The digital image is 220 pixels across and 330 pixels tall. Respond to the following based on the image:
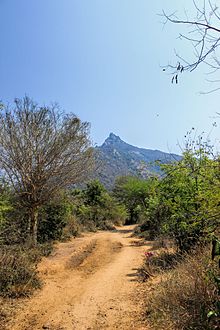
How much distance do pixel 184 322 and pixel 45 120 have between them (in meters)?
12.7

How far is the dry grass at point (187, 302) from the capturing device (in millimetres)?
5043

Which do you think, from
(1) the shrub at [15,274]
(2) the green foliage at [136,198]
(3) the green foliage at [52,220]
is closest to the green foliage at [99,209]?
(2) the green foliage at [136,198]

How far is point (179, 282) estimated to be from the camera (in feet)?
20.7

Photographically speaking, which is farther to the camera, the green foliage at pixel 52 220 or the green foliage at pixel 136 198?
the green foliage at pixel 136 198

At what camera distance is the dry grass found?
504 centimetres

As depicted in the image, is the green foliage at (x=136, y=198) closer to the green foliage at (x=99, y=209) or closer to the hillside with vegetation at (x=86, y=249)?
the green foliage at (x=99, y=209)

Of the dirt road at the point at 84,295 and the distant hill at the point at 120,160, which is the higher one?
the distant hill at the point at 120,160

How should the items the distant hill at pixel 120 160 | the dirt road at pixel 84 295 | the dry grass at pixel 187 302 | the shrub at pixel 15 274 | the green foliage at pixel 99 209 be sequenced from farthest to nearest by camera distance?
the distant hill at pixel 120 160
the green foliage at pixel 99 209
the shrub at pixel 15 274
the dirt road at pixel 84 295
the dry grass at pixel 187 302

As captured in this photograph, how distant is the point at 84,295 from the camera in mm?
8562

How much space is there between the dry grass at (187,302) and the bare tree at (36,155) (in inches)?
368

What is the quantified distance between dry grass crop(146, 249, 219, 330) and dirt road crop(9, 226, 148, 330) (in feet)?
1.93

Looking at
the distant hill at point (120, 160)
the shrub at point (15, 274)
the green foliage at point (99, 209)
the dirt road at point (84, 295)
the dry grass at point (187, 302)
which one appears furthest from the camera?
the distant hill at point (120, 160)

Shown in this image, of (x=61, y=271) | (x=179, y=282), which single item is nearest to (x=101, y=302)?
(x=179, y=282)

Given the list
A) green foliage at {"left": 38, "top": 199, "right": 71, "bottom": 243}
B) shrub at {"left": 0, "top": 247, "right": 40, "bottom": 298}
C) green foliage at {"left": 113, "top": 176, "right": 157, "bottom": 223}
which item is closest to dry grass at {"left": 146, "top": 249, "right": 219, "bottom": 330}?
shrub at {"left": 0, "top": 247, "right": 40, "bottom": 298}
